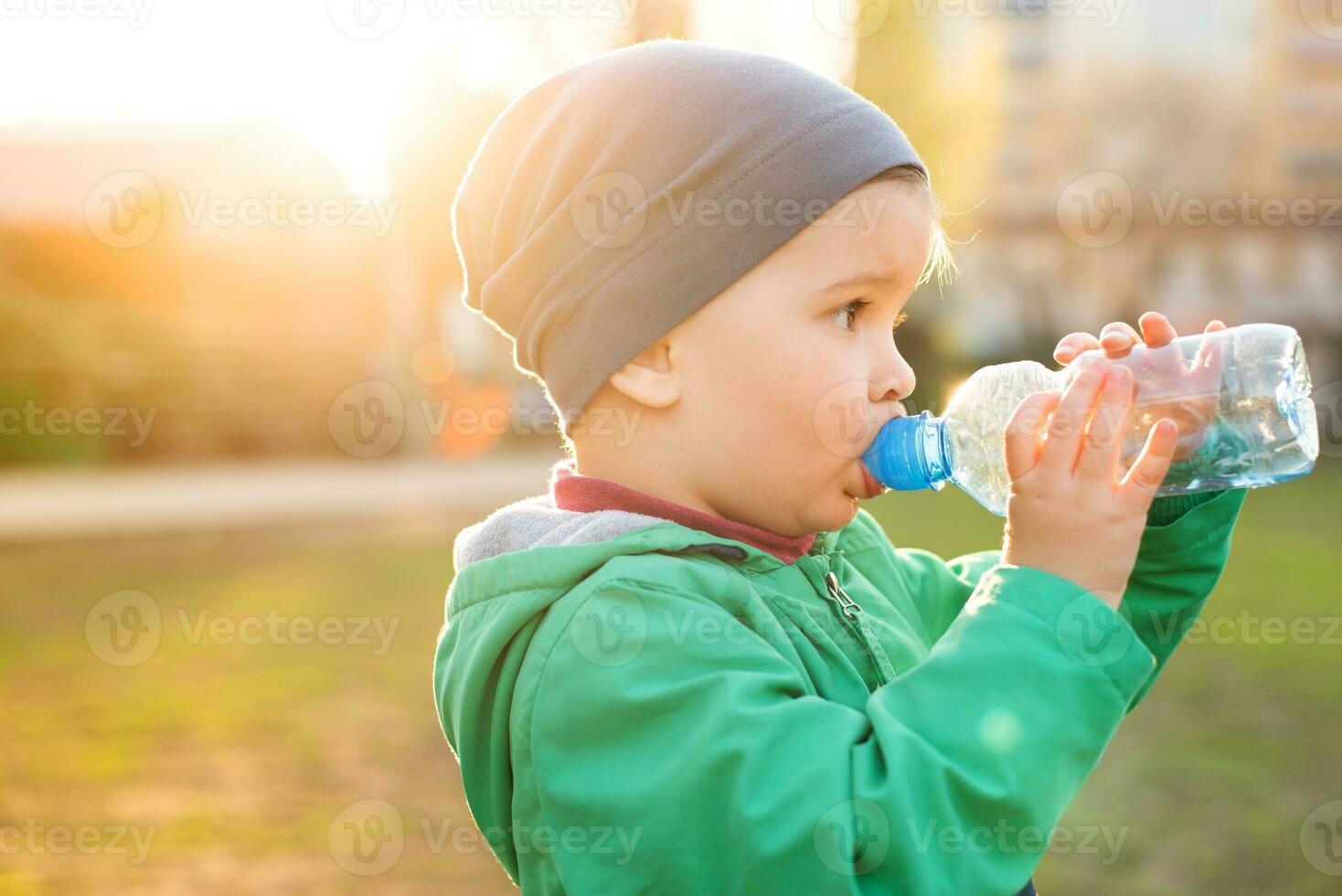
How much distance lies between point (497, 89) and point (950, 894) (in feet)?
57.4

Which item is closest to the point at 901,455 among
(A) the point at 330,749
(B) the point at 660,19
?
(A) the point at 330,749

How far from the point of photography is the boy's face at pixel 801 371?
1.87 m

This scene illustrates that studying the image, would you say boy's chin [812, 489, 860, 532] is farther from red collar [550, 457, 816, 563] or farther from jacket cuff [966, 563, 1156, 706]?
jacket cuff [966, 563, 1156, 706]

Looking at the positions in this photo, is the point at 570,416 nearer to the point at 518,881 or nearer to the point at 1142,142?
the point at 518,881

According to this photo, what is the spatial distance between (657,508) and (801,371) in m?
0.30

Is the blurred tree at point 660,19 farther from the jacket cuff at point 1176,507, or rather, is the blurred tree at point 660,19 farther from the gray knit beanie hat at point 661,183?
the jacket cuff at point 1176,507

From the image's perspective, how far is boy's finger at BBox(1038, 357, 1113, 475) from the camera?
1.67 meters

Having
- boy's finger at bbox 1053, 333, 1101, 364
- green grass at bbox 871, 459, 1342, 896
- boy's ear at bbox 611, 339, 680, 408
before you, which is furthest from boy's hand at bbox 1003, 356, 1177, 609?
green grass at bbox 871, 459, 1342, 896

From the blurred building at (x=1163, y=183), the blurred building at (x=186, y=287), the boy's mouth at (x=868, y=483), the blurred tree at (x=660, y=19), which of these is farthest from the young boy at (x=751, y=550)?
the blurred building at (x=1163, y=183)

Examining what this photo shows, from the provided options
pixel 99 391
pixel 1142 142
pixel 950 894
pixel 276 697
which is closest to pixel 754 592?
pixel 950 894

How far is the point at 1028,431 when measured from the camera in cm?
171

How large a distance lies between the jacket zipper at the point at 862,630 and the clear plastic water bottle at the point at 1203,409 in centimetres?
30

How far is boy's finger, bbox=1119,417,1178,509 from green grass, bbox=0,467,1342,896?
2384 mm

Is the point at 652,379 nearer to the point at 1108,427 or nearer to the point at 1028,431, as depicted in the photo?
the point at 1028,431
